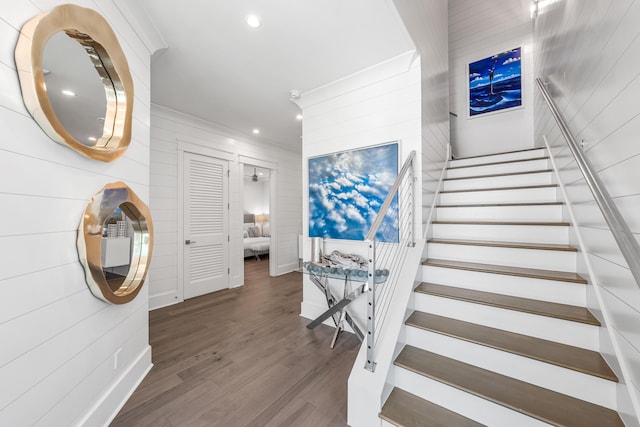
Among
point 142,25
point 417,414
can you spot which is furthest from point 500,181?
point 142,25

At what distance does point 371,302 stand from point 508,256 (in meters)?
1.31

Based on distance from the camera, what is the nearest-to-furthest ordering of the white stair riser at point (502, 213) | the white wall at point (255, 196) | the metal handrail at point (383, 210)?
the metal handrail at point (383, 210) → the white stair riser at point (502, 213) → the white wall at point (255, 196)

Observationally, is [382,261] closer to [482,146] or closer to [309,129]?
[309,129]

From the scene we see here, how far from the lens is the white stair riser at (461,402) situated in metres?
1.22

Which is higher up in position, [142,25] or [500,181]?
[142,25]

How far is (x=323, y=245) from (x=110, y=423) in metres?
2.27

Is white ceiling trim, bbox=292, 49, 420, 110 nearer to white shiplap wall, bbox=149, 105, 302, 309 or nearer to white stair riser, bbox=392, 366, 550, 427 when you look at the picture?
white shiplap wall, bbox=149, 105, 302, 309

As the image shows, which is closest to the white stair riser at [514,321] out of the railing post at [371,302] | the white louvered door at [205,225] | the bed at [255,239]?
the railing post at [371,302]

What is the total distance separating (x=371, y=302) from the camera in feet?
4.87

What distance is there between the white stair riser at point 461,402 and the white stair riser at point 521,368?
0.79ft

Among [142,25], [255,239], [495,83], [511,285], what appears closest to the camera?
[511,285]

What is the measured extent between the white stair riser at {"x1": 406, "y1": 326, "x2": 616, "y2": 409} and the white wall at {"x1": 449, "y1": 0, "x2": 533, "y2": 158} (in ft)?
12.0

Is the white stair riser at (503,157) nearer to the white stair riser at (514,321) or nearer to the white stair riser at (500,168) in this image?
the white stair riser at (500,168)

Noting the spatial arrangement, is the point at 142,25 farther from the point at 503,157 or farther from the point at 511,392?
the point at 503,157
